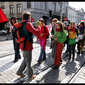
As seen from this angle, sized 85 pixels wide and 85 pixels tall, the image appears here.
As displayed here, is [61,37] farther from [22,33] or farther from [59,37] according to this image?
[22,33]

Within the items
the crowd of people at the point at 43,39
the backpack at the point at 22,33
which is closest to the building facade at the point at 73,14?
the crowd of people at the point at 43,39

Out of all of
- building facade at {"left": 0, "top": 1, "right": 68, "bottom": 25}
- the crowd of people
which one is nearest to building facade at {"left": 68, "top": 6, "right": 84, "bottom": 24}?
building facade at {"left": 0, "top": 1, "right": 68, "bottom": 25}

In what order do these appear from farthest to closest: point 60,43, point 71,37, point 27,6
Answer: point 27,6 < point 71,37 < point 60,43

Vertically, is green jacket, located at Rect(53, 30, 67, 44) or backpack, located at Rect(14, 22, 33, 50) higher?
backpack, located at Rect(14, 22, 33, 50)

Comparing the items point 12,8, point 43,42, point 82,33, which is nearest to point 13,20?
point 43,42

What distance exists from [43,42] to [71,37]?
1475 mm

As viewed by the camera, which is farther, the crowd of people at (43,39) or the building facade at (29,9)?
the building facade at (29,9)

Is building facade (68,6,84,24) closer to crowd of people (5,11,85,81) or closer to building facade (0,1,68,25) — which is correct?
building facade (0,1,68,25)

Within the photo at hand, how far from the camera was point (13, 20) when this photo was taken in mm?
4648

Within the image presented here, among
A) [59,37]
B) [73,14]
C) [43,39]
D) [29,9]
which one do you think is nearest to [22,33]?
[59,37]

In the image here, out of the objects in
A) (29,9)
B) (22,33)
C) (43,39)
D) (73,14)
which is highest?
(73,14)

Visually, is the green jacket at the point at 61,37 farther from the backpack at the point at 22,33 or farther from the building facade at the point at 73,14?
the building facade at the point at 73,14

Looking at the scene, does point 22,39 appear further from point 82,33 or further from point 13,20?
point 82,33

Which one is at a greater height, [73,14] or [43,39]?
[73,14]
